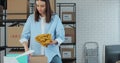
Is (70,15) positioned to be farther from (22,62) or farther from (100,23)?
(22,62)

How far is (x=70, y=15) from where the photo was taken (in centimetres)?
456

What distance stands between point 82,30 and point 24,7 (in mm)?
1732

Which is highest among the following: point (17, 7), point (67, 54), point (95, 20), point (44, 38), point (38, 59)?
point (17, 7)

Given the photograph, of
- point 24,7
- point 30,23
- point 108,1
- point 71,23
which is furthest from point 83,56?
point 30,23

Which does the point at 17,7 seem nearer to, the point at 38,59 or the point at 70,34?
the point at 70,34

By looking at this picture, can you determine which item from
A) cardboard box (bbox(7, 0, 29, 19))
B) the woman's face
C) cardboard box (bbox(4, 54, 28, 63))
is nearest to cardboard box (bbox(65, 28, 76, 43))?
cardboard box (bbox(7, 0, 29, 19))

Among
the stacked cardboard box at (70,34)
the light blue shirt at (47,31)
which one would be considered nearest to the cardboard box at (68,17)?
the stacked cardboard box at (70,34)

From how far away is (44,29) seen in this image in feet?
7.34

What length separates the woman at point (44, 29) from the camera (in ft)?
7.26

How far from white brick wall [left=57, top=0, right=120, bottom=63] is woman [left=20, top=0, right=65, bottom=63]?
2.76m

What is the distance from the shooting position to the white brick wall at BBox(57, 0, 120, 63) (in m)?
5.01

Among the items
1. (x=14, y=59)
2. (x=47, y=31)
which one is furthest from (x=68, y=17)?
(x=14, y=59)

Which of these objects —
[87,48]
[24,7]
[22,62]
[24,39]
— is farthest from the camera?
[87,48]

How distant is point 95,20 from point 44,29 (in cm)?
293
